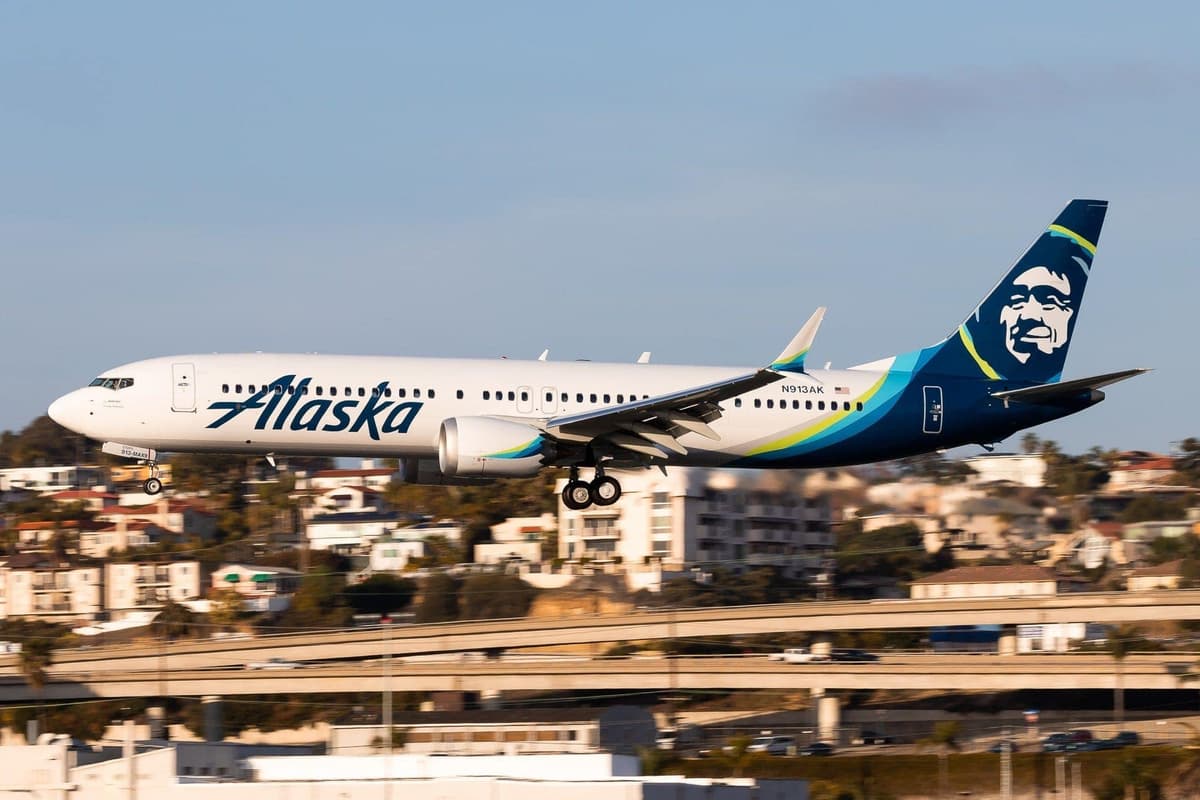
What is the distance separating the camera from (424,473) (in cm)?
A: 4109

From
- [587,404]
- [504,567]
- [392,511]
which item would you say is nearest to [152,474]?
[587,404]

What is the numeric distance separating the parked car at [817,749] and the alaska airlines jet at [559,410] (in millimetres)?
21555

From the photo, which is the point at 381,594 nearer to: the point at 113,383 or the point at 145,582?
the point at 145,582

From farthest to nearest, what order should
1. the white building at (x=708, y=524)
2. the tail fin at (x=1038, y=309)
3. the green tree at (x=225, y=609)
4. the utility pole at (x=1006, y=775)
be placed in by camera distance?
1. the green tree at (x=225, y=609)
2. the white building at (x=708, y=524)
3. the utility pole at (x=1006, y=775)
4. the tail fin at (x=1038, y=309)

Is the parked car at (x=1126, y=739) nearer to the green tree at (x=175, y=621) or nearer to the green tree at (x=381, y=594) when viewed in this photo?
the green tree at (x=381, y=594)

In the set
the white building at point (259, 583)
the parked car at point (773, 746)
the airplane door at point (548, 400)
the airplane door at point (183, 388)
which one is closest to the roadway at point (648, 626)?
the parked car at point (773, 746)

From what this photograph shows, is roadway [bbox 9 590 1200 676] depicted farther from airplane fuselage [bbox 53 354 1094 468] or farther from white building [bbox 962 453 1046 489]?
airplane fuselage [bbox 53 354 1094 468]

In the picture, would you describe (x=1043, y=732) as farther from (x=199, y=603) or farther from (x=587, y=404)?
(x=199, y=603)

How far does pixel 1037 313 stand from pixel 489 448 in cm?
1621

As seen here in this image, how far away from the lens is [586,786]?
30.5 metres

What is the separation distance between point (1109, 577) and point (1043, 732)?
87.1 ft

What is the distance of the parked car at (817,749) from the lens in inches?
2415

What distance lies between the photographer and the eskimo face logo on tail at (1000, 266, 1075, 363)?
146 feet

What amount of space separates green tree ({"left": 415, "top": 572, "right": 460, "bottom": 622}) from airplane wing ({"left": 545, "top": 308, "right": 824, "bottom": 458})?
151ft
